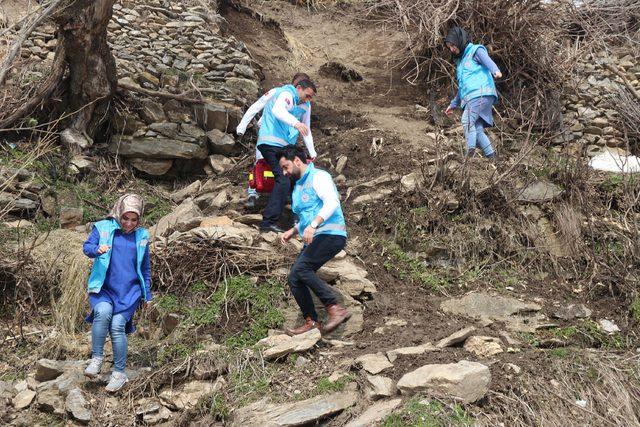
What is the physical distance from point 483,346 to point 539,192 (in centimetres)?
275

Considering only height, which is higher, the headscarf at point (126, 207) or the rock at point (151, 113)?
the headscarf at point (126, 207)

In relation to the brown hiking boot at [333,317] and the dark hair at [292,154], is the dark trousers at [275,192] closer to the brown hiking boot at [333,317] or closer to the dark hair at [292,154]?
the dark hair at [292,154]

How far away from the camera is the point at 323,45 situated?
1209 centimetres

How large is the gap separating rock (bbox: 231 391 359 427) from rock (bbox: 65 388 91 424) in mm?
956

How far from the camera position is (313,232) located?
200 inches

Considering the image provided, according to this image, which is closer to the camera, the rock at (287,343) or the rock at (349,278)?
the rock at (287,343)

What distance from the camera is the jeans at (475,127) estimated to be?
24.5 ft

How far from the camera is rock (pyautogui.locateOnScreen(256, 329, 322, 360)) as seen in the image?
509cm

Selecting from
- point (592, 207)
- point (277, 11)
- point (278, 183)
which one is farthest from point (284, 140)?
point (277, 11)

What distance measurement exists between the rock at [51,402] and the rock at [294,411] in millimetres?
1161

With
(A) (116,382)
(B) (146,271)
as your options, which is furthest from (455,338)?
(A) (116,382)

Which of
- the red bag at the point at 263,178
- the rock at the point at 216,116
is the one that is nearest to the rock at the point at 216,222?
the red bag at the point at 263,178

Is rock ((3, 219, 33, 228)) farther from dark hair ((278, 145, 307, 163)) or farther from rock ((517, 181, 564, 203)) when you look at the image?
rock ((517, 181, 564, 203))

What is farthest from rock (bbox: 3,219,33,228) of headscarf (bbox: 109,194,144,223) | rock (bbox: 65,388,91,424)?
rock (bbox: 65,388,91,424)
